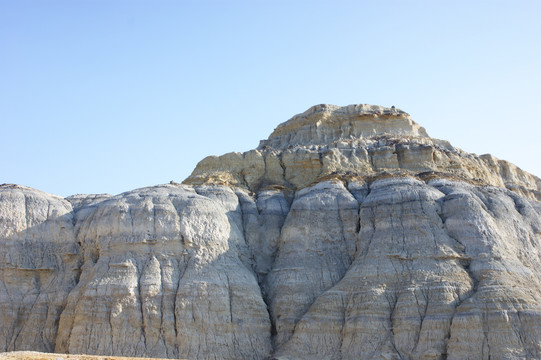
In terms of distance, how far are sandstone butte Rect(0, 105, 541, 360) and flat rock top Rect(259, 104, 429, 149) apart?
25.3ft

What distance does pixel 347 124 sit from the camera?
5516 cm

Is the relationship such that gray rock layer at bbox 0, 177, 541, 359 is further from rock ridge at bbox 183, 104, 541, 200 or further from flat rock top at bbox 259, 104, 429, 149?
flat rock top at bbox 259, 104, 429, 149


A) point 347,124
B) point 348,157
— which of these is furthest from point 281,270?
point 347,124

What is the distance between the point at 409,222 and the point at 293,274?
8373mm

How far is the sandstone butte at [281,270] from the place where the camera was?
33.9 meters

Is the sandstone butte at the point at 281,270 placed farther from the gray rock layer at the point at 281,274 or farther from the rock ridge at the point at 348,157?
the rock ridge at the point at 348,157

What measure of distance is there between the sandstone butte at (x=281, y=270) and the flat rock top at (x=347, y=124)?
25.3 feet

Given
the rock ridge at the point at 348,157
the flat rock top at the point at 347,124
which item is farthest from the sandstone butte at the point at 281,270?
the flat rock top at the point at 347,124

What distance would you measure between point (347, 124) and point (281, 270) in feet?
64.7

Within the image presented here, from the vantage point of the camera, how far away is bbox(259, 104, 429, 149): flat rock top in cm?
5466

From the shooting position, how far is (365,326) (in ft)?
113

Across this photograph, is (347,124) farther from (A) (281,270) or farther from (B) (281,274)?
(B) (281,274)

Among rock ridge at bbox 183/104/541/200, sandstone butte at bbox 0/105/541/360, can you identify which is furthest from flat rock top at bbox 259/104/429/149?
sandstone butte at bbox 0/105/541/360

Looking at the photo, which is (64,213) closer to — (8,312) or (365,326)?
(8,312)
